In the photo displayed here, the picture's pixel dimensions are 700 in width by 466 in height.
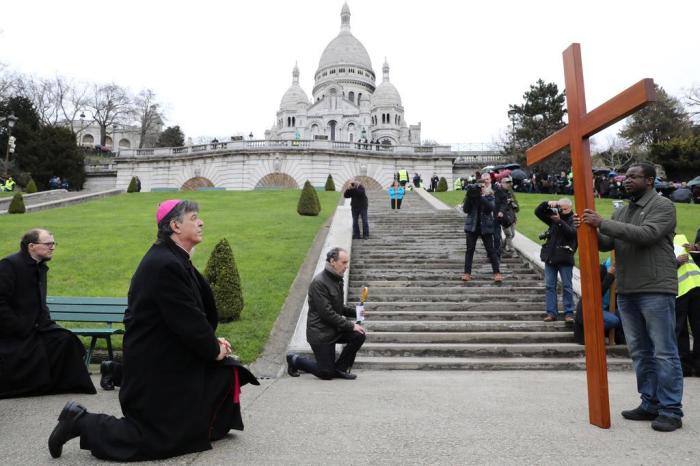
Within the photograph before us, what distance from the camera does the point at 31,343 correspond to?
4648mm

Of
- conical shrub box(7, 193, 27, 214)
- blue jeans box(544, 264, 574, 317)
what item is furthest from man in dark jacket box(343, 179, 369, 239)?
conical shrub box(7, 193, 27, 214)

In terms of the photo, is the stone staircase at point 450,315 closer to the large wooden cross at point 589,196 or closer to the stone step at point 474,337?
the stone step at point 474,337

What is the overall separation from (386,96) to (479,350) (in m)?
78.8

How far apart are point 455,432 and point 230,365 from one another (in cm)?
157

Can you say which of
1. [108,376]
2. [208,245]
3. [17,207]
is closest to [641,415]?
[108,376]

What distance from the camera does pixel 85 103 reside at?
185 feet

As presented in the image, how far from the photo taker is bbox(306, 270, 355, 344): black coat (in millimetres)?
5500

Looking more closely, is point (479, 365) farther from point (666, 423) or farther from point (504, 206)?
point (504, 206)


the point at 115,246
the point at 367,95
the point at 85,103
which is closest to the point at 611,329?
the point at 115,246

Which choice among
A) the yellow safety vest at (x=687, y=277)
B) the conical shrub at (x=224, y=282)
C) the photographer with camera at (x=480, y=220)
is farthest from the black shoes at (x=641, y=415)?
the photographer with camera at (x=480, y=220)

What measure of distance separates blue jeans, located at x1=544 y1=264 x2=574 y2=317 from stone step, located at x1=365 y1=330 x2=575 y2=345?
1.36 ft

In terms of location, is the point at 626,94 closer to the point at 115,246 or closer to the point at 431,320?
the point at 431,320

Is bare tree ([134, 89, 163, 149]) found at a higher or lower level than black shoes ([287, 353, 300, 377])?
higher

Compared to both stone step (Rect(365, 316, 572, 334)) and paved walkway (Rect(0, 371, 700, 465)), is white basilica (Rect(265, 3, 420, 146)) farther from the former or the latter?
paved walkway (Rect(0, 371, 700, 465))
